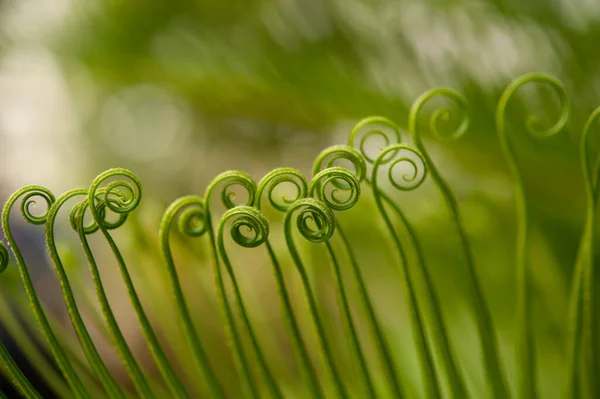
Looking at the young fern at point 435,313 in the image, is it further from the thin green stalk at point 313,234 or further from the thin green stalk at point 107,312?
the thin green stalk at point 107,312

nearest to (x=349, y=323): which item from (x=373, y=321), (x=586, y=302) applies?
(x=373, y=321)

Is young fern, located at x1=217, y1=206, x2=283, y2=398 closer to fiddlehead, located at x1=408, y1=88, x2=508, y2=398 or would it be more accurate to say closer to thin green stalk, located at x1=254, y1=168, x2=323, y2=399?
thin green stalk, located at x1=254, y1=168, x2=323, y2=399

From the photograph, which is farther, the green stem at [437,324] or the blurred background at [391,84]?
the blurred background at [391,84]

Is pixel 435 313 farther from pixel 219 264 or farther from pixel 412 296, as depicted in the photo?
pixel 219 264

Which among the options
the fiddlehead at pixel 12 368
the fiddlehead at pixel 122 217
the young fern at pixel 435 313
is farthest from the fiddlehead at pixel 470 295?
the fiddlehead at pixel 12 368

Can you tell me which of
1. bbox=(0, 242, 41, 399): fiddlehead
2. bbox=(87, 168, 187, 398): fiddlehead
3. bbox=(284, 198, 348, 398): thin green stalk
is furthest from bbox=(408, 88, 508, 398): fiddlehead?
bbox=(0, 242, 41, 399): fiddlehead

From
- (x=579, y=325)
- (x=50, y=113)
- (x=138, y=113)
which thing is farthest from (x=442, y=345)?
(x=138, y=113)
